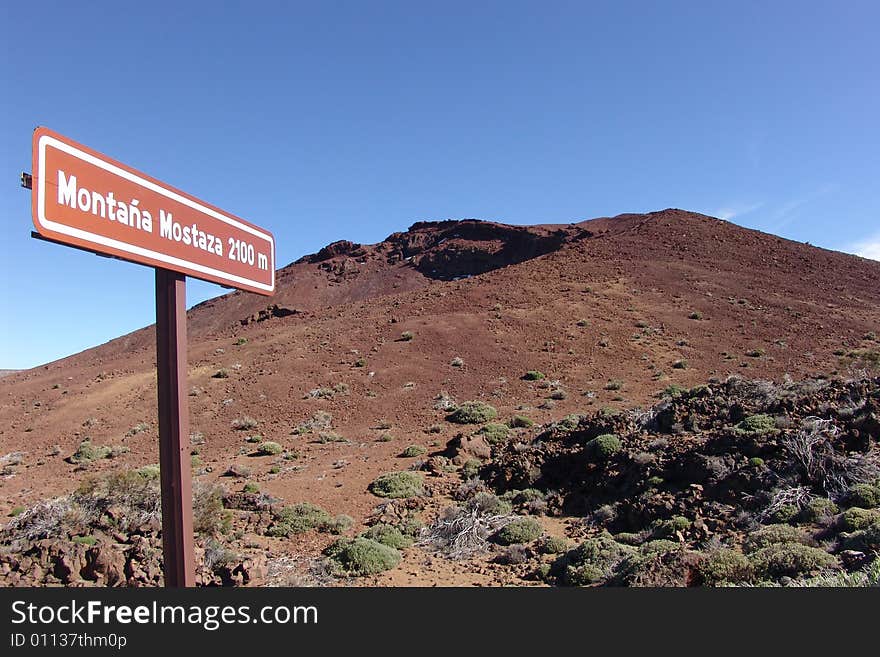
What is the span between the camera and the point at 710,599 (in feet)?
12.0

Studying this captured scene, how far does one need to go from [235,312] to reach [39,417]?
44.0 meters

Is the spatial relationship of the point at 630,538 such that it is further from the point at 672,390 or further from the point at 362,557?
the point at 672,390

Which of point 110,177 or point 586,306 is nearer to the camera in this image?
point 110,177

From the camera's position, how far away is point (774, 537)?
22.7ft

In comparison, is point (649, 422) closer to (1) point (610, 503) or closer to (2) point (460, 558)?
(1) point (610, 503)

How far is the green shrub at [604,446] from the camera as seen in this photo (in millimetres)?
11742

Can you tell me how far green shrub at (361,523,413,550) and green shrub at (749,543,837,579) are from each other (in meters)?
5.19

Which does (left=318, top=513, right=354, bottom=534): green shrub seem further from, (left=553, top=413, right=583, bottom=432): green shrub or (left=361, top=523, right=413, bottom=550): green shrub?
(left=553, top=413, right=583, bottom=432): green shrub

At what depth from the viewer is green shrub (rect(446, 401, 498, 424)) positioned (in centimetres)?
2031

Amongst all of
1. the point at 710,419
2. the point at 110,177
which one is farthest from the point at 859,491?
the point at 110,177

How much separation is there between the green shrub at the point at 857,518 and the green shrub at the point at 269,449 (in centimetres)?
1458

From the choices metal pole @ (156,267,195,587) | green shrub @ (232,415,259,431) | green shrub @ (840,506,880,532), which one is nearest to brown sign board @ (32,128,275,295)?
metal pole @ (156,267,195,587)

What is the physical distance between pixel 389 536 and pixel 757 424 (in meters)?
7.16

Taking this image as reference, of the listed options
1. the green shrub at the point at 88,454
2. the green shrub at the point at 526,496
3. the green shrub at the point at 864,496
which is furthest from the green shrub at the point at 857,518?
the green shrub at the point at 88,454
